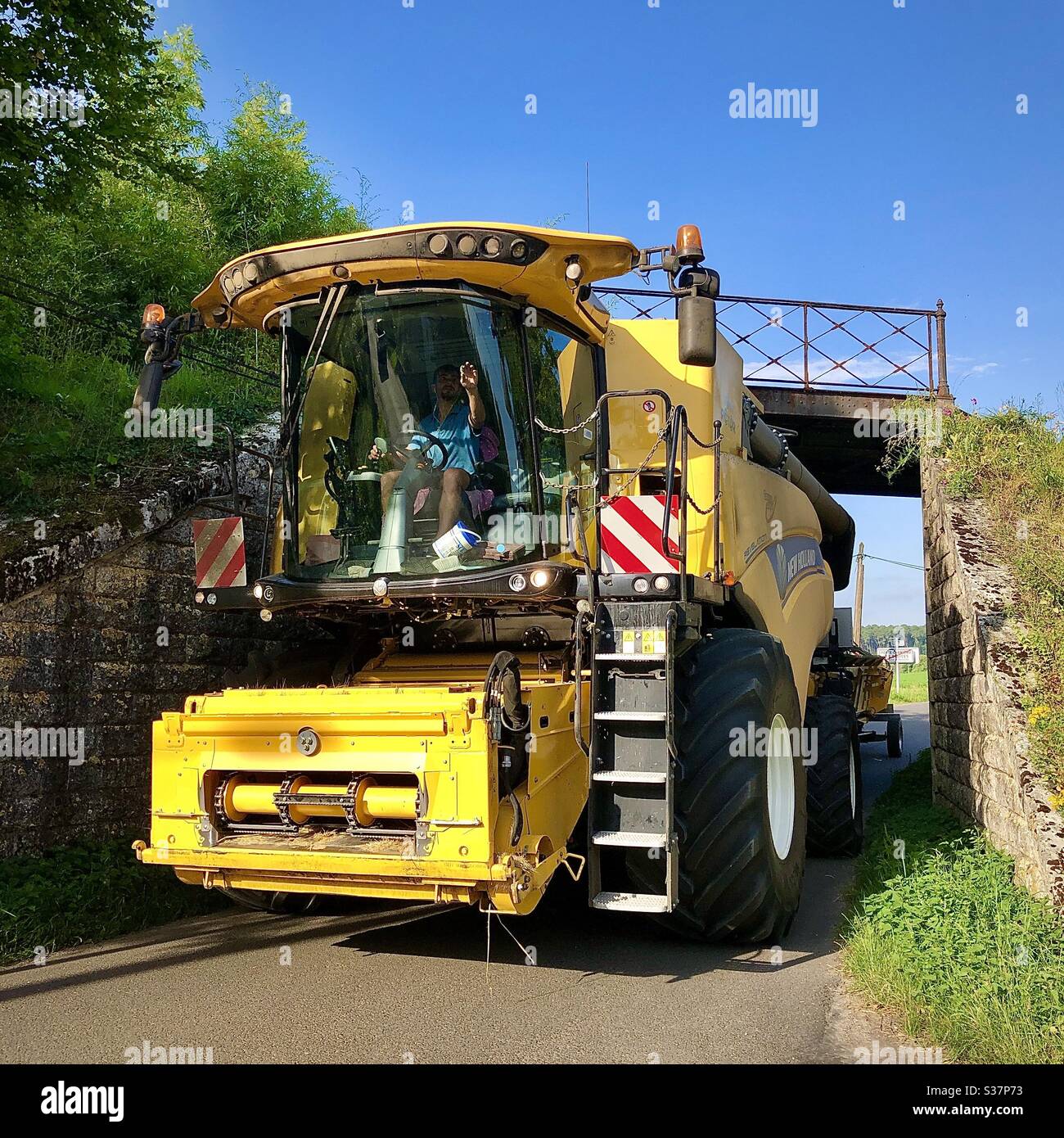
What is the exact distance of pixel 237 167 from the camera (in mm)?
16781

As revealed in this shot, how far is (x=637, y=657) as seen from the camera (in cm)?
534

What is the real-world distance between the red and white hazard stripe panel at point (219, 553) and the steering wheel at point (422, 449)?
4.11 ft

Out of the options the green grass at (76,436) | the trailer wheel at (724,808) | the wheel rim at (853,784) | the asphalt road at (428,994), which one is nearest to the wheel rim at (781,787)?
the trailer wheel at (724,808)

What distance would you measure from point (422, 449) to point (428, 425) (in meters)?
0.13

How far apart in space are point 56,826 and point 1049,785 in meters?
5.66

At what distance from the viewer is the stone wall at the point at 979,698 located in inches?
229

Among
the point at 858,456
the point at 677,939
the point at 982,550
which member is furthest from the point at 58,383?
the point at 858,456

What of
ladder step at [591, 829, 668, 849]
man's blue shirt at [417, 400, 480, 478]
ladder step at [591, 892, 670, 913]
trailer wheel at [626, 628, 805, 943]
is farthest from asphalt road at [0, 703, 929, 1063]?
man's blue shirt at [417, 400, 480, 478]

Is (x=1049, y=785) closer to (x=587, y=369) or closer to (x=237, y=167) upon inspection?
(x=587, y=369)

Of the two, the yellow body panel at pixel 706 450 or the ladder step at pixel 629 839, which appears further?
the yellow body panel at pixel 706 450

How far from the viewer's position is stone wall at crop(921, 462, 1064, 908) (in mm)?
5812

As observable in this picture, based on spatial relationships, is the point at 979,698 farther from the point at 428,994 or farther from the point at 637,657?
the point at 428,994
